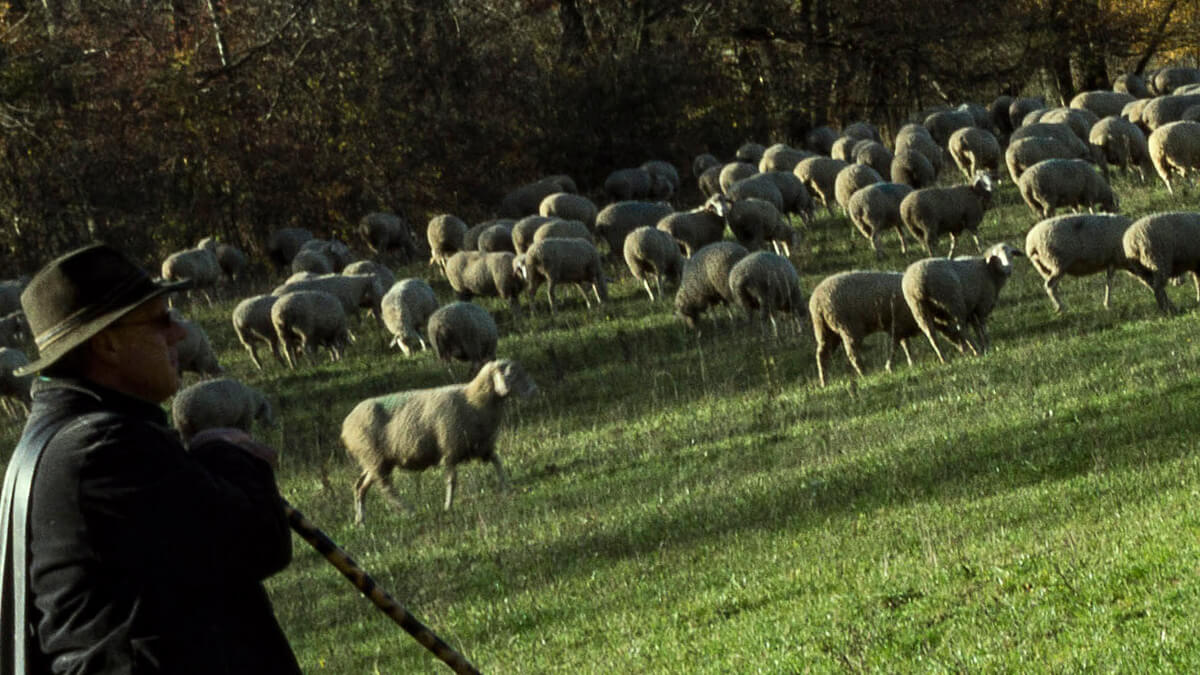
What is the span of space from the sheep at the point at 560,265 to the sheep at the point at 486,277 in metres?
0.42

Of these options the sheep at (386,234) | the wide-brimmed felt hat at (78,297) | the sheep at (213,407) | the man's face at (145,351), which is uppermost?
the wide-brimmed felt hat at (78,297)

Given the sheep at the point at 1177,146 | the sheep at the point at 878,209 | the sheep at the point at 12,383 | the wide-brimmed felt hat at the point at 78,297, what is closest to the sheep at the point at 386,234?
the sheep at the point at 12,383

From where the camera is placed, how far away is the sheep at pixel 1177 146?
2655 cm

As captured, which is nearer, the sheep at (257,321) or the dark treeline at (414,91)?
the sheep at (257,321)

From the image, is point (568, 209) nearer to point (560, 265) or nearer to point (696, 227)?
point (696, 227)

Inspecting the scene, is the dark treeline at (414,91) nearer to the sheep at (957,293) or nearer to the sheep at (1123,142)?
the sheep at (1123,142)

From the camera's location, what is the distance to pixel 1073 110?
3234 centimetres

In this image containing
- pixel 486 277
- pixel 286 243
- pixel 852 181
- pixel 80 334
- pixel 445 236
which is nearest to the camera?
pixel 80 334

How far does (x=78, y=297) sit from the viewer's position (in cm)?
415

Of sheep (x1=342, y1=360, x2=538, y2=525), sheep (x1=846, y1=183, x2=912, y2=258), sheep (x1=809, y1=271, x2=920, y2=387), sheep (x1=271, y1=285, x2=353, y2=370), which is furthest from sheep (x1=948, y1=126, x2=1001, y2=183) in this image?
sheep (x1=342, y1=360, x2=538, y2=525)

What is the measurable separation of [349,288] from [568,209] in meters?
6.94

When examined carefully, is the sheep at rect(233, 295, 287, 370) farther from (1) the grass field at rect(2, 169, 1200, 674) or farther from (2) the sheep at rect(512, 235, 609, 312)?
(1) the grass field at rect(2, 169, 1200, 674)

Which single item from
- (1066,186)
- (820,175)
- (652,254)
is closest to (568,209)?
(820,175)

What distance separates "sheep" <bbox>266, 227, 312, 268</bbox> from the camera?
35.8 meters
